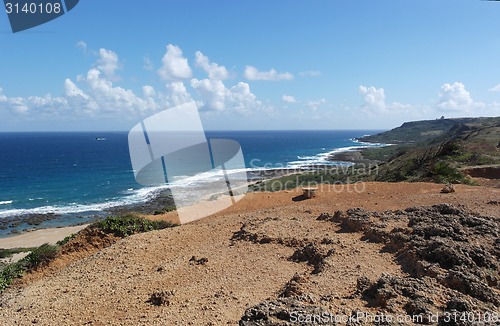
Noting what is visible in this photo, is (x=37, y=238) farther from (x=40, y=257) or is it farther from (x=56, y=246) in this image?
(x=40, y=257)

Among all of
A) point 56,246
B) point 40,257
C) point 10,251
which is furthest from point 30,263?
point 10,251

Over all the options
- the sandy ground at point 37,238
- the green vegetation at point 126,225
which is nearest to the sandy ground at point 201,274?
the green vegetation at point 126,225

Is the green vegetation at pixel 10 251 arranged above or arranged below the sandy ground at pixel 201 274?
below

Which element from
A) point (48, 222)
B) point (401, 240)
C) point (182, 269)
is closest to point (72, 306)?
point (182, 269)

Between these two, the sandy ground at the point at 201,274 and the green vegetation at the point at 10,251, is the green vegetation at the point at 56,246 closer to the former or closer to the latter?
the sandy ground at the point at 201,274

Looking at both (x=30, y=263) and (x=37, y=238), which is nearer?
(x=30, y=263)
